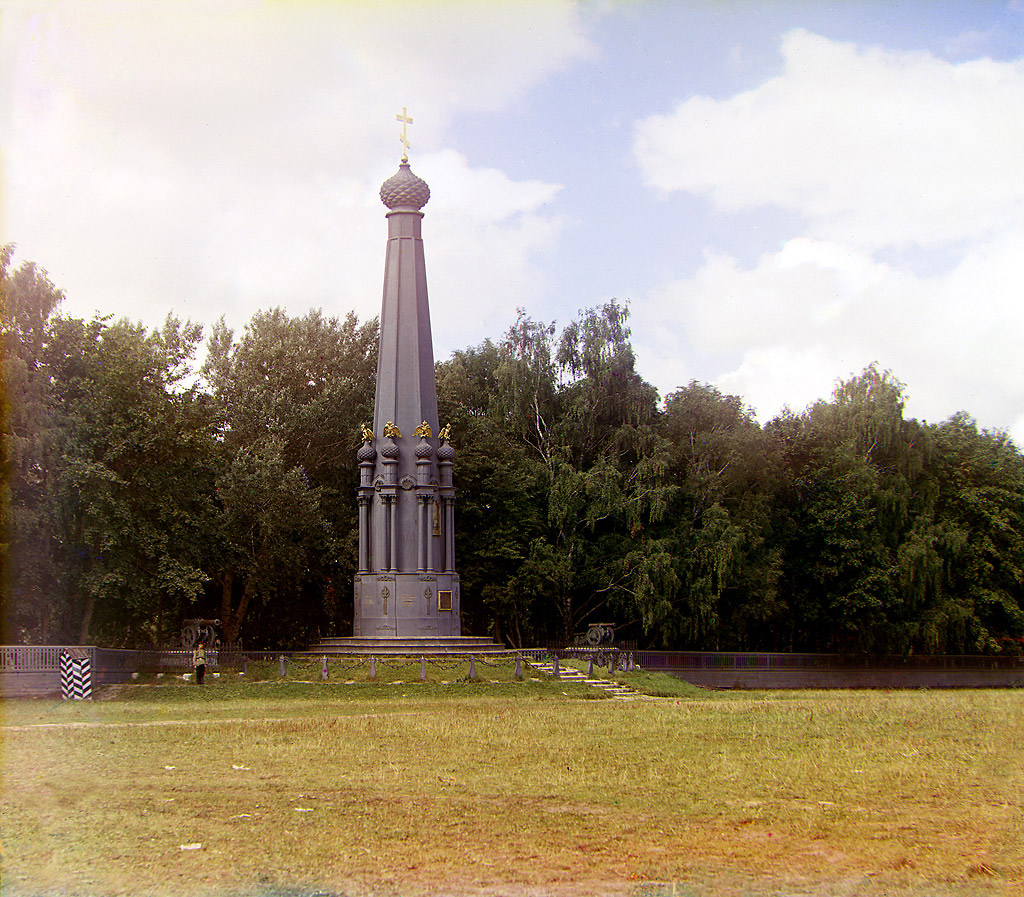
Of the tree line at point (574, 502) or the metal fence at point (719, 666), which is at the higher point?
the tree line at point (574, 502)

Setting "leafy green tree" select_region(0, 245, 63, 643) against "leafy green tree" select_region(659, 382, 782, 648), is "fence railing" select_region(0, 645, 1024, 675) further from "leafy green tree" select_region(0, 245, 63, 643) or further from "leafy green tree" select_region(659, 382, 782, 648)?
"leafy green tree" select_region(0, 245, 63, 643)

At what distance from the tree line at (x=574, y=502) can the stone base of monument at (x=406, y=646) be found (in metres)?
5.32

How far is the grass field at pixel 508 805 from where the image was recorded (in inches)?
388

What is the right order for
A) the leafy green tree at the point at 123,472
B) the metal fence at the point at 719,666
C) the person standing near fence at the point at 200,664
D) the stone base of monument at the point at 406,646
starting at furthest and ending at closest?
the stone base of monument at the point at 406,646, the leafy green tree at the point at 123,472, the person standing near fence at the point at 200,664, the metal fence at the point at 719,666

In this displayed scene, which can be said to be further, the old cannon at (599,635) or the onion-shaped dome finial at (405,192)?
the old cannon at (599,635)

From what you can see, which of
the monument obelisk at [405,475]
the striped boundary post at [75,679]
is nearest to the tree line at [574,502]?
the monument obelisk at [405,475]

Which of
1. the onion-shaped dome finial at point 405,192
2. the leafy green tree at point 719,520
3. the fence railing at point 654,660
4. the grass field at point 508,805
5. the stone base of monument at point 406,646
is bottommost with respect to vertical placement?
the grass field at point 508,805

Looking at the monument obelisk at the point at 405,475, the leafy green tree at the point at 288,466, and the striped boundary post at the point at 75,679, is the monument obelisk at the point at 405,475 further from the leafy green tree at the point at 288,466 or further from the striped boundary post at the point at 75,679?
the striped boundary post at the point at 75,679

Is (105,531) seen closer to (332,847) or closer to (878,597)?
(332,847)

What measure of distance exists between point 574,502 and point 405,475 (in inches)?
433

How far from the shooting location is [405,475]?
4041 centimetres

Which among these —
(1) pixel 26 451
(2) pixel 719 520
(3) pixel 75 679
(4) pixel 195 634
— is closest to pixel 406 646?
(4) pixel 195 634

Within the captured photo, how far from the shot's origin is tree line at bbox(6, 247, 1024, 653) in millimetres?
41531

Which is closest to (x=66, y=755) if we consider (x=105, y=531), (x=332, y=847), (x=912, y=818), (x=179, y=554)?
(x=332, y=847)
